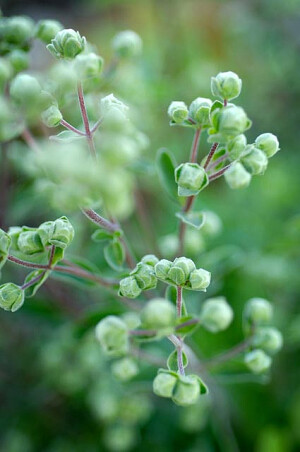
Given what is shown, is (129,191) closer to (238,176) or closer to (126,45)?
(238,176)

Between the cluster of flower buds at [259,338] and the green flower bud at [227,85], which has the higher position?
the green flower bud at [227,85]

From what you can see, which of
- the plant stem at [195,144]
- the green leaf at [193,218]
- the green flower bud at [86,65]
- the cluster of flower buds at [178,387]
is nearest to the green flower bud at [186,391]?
the cluster of flower buds at [178,387]

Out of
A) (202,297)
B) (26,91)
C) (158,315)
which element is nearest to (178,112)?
(26,91)

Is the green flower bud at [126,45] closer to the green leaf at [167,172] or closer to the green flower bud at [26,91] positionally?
the green leaf at [167,172]

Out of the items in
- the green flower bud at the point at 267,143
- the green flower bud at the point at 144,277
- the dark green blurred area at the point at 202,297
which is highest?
the green flower bud at the point at 267,143

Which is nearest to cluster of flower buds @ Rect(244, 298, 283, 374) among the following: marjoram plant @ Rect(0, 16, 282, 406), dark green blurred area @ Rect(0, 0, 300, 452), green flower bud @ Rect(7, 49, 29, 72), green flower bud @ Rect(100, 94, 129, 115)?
dark green blurred area @ Rect(0, 0, 300, 452)

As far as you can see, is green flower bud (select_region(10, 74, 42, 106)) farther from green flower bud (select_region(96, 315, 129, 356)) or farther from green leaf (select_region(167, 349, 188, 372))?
green leaf (select_region(167, 349, 188, 372))

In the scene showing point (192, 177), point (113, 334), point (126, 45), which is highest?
point (126, 45)
